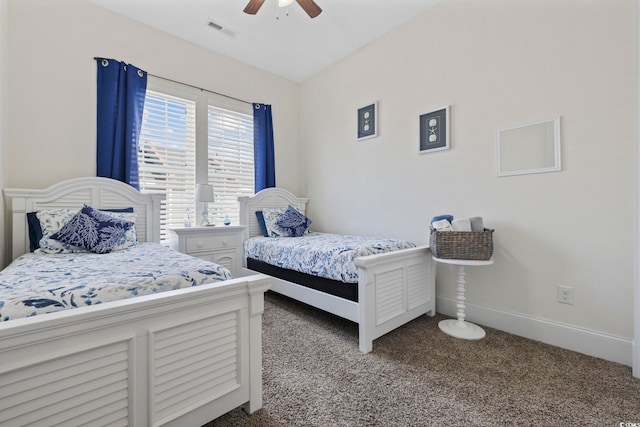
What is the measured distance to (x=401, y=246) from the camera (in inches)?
95.3

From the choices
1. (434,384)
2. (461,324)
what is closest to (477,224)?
(461,324)

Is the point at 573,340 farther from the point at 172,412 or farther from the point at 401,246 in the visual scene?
the point at 172,412

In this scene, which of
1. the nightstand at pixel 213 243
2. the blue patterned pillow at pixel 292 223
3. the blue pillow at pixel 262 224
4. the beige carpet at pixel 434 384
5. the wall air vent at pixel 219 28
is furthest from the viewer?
the blue pillow at pixel 262 224

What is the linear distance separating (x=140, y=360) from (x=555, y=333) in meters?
2.57

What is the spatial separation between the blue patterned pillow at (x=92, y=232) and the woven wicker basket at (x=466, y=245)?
8.09 feet

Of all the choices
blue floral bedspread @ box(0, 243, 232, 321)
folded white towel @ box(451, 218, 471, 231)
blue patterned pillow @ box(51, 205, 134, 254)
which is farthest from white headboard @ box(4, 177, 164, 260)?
folded white towel @ box(451, 218, 471, 231)

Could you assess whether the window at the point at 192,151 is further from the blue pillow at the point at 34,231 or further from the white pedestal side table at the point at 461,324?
the white pedestal side table at the point at 461,324

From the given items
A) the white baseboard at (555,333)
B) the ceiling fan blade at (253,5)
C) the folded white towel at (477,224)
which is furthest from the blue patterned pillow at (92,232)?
the white baseboard at (555,333)

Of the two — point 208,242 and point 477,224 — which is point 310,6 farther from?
point 208,242

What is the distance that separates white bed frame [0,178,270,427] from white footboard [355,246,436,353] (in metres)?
0.81

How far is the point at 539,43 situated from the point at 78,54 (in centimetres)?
393

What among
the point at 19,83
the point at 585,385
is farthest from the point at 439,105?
the point at 19,83

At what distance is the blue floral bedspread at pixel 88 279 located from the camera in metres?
0.97

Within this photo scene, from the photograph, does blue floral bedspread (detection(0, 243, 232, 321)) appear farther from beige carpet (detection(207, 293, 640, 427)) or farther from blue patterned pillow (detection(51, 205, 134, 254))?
beige carpet (detection(207, 293, 640, 427))
